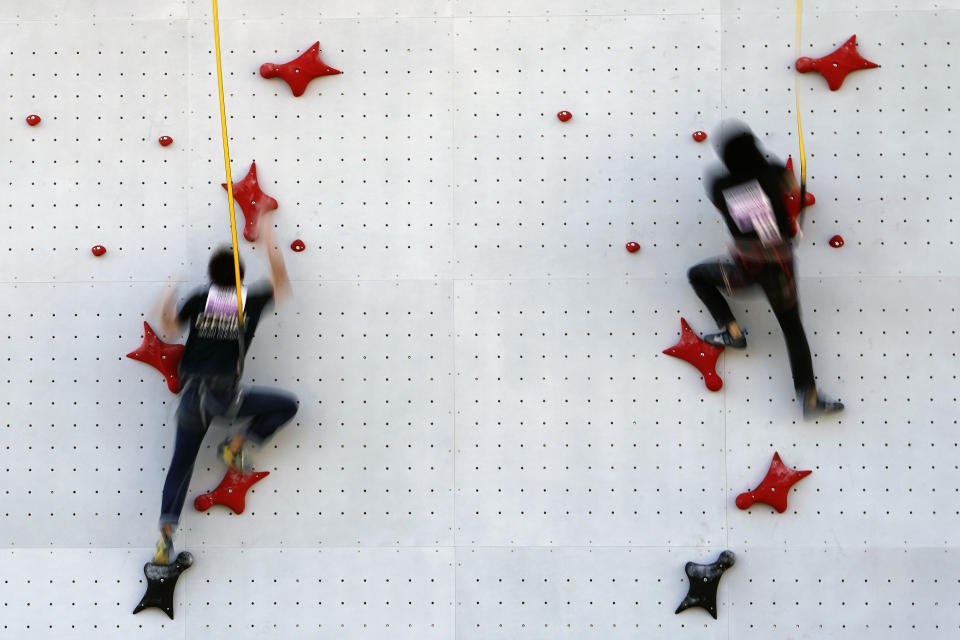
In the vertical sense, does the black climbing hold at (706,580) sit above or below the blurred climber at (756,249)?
below

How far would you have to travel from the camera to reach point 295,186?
3312mm

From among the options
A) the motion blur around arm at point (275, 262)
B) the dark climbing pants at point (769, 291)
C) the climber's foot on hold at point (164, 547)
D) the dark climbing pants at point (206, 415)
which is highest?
the motion blur around arm at point (275, 262)

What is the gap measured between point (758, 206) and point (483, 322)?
3.54 ft

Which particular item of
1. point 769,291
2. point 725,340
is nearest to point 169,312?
point 725,340

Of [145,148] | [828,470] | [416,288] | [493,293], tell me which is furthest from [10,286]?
[828,470]

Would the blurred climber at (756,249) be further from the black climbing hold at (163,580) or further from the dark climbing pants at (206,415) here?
the black climbing hold at (163,580)

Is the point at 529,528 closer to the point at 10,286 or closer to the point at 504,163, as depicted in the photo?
the point at 504,163

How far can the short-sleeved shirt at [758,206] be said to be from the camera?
2898mm

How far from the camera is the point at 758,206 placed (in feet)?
9.53

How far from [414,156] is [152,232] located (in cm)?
105

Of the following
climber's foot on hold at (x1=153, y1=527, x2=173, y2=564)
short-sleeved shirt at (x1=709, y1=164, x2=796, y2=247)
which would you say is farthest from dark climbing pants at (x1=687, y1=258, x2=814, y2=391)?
climber's foot on hold at (x1=153, y1=527, x2=173, y2=564)

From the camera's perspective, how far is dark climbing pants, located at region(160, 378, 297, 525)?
2.99 m

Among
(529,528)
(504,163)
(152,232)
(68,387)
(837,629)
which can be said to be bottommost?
(837,629)

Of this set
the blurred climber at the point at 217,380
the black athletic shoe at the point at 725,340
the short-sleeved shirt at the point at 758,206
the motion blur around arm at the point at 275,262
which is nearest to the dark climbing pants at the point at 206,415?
the blurred climber at the point at 217,380
